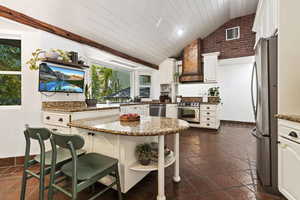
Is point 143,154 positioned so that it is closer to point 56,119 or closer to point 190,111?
point 56,119

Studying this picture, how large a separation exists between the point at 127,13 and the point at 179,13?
1471mm

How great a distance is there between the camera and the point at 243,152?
9.04 ft

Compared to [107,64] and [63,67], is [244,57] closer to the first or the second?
[107,64]

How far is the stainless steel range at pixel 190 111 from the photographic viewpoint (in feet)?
15.1

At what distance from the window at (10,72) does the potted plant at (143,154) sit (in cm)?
223

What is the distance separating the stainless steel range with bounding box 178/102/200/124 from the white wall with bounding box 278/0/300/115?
304cm

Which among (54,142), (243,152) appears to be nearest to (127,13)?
(54,142)

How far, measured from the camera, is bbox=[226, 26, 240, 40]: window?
17.3 feet

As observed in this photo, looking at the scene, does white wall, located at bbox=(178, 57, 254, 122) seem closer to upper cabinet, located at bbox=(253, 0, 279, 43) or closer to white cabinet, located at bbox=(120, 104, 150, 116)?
white cabinet, located at bbox=(120, 104, 150, 116)

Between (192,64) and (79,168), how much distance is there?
4901mm

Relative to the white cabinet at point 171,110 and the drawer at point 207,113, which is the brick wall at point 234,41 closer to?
the drawer at point 207,113

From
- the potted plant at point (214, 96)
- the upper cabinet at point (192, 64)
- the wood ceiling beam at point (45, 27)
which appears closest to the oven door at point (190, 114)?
the potted plant at point (214, 96)

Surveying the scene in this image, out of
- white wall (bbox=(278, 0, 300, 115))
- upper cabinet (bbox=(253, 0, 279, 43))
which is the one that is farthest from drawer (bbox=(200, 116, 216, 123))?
white wall (bbox=(278, 0, 300, 115))

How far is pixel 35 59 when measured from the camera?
221 cm
